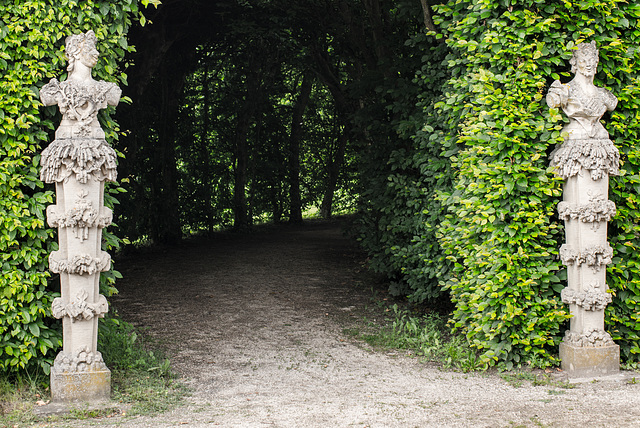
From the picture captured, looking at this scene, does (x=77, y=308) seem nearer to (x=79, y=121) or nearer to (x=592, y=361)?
(x=79, y=121)

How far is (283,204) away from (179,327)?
41.8ft

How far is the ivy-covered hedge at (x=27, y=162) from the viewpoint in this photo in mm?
4852

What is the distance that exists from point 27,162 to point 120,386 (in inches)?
80.3

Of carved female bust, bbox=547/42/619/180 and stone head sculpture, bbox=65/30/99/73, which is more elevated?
stone head sculpture, bbox=65/30/99/73

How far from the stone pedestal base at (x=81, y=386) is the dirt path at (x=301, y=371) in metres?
0.43

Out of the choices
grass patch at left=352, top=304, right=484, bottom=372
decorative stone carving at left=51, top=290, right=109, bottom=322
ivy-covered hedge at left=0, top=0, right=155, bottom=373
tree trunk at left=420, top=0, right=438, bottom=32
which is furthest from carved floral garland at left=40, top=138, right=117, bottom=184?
tree trunk at left=420, top=0, right=438, bottom=32

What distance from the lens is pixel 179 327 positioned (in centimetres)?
740

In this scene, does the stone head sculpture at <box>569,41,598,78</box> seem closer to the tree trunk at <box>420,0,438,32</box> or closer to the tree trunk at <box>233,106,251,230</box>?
the tree trunk at <box>420,0,438,32</box>

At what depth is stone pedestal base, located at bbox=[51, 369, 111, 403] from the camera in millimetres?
4867

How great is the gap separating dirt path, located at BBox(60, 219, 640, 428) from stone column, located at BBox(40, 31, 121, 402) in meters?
0.58

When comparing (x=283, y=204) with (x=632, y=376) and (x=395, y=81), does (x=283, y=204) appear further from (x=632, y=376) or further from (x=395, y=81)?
(x=632, y=376)

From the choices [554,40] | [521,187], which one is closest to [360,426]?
[521,187]

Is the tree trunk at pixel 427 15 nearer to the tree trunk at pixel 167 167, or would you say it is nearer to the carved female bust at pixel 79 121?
the carved female bust at pixel 79 121

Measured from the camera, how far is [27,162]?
5059 mm
